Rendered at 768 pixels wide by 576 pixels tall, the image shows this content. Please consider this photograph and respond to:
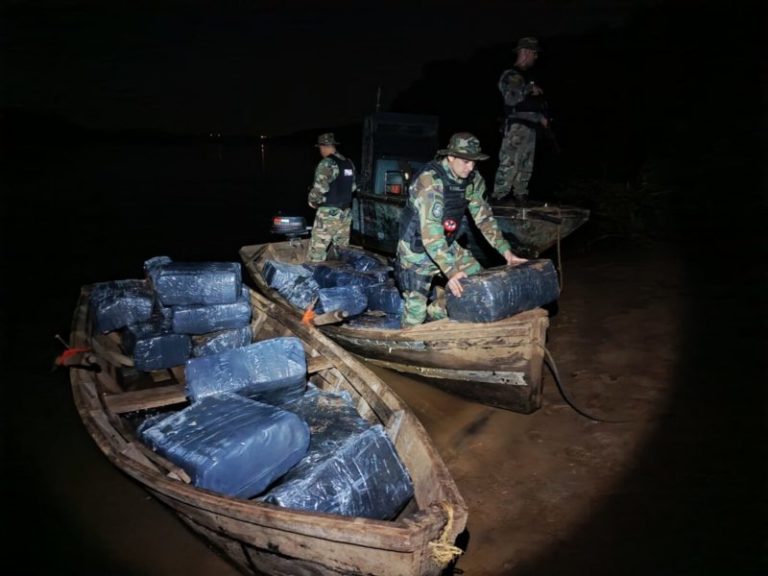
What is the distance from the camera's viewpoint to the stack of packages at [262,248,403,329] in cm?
654

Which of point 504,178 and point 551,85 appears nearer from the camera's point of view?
point 504,178

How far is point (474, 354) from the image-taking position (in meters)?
5.27

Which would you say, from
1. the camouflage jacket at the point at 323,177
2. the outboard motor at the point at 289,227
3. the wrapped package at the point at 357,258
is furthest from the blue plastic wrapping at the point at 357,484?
the outboard motor at the point at 289,227

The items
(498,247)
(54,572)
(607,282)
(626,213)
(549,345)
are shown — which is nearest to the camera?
(54,572)

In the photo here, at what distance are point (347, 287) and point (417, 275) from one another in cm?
134

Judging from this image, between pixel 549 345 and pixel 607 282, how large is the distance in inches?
108

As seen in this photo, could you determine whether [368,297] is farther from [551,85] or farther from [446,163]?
[551,85]

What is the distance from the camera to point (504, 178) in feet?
30.8

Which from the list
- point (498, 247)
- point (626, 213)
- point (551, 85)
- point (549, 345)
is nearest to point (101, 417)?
point (498, 247)

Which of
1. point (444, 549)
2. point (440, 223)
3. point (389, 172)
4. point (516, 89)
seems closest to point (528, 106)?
point (516, 89)

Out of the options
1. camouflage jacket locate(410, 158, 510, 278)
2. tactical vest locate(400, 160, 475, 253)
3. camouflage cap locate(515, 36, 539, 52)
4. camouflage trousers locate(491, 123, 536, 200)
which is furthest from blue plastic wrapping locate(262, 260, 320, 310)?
camouflage cap locate(515, 36, 539, 52)

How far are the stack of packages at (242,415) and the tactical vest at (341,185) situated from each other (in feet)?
8.28

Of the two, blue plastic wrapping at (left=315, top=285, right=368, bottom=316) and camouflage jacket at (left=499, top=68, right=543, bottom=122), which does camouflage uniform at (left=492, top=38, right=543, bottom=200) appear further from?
blue plastic wrapping at (left=315, top=285, right=368, bottom=316)

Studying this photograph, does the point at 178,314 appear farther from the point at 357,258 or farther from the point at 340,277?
the point at 357,258
